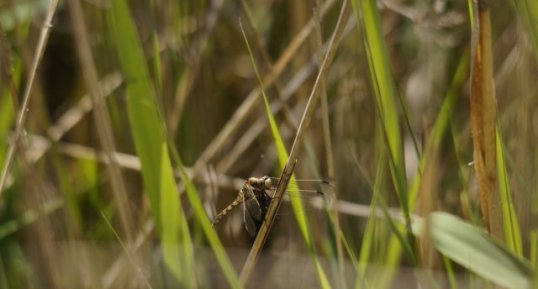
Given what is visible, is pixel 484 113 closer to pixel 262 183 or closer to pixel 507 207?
pixel 507 207

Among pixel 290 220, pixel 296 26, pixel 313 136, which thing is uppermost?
pixel 296 26

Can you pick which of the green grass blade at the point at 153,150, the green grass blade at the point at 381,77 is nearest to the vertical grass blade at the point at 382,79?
the green grass blade at the point at 381,77

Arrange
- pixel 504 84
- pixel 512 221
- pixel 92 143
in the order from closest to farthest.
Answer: pixel 512 221 → pixel 504 84 → pixel 92 143

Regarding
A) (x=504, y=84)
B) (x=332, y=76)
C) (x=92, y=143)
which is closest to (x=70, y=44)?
(x=92, y=143)

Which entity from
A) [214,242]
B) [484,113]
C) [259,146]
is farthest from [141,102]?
[259,146]

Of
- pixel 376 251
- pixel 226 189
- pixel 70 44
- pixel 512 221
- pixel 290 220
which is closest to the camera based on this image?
pixel 512 221

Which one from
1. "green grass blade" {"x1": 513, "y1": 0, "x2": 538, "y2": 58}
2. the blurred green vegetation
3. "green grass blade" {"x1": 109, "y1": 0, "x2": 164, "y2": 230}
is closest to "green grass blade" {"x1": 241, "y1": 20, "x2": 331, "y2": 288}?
the blurred green vegetation

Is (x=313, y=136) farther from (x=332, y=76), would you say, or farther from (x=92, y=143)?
(x=92, y=143)

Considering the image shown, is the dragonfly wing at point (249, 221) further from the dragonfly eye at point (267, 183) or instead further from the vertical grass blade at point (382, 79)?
the vertical grass blade at point (382, 79)
